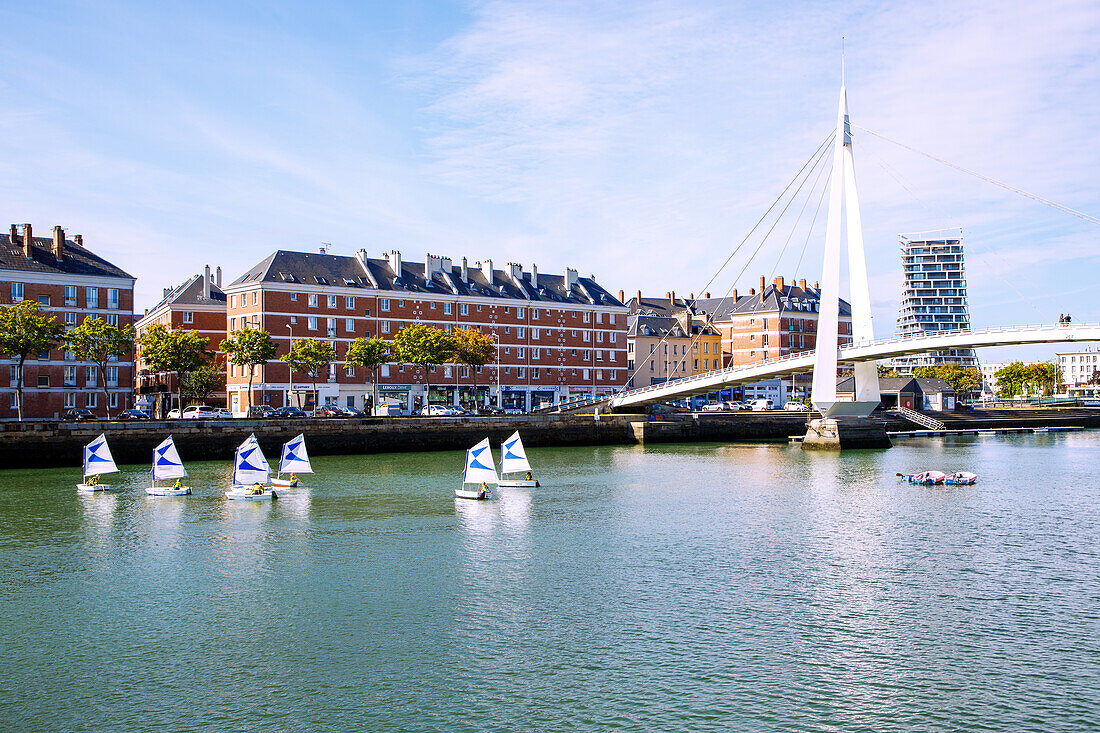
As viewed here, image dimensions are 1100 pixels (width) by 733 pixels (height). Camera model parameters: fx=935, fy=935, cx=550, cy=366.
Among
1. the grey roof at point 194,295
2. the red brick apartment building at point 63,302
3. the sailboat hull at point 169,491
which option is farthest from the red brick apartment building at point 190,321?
the sailboat hull at point 169,491

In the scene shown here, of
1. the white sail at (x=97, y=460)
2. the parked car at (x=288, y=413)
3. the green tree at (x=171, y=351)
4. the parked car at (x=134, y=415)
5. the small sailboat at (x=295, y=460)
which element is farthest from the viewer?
the green tree at (x=171, y=351)

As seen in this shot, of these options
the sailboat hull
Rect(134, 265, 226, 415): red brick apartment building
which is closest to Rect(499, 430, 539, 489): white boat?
the sailboat hull

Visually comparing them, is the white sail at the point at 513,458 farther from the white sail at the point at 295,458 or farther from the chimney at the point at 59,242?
the chimney at the point at 59,242

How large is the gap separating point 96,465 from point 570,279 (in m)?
79.4

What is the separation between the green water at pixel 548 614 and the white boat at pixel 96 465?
3.42 meters

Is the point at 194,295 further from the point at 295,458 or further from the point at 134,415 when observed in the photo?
the point at 295,458

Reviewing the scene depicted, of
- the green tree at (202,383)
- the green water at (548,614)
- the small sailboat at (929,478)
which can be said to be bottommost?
the green water at (548,614)

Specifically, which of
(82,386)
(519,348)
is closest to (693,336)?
(519,348)

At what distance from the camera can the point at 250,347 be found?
8444 centimetres

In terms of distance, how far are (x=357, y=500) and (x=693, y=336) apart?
340ft

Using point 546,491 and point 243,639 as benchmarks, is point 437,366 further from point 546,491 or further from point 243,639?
point 243,639

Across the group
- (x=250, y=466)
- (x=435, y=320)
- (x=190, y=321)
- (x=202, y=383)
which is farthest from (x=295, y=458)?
(x=190, y=321)

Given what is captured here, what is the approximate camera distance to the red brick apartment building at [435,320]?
3740 inches

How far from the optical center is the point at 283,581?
27516 millimetres
